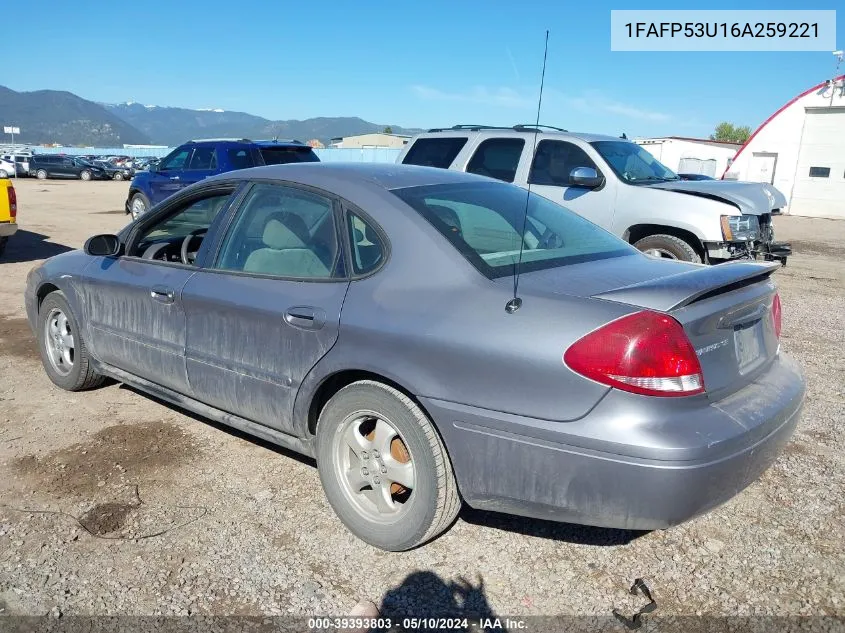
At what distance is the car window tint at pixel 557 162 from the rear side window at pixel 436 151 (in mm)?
994

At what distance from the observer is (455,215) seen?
315cm

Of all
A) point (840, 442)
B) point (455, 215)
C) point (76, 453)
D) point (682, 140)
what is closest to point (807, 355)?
point (840, 442)

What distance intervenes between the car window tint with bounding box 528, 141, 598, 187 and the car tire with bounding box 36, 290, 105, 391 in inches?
209

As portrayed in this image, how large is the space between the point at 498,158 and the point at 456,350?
6.28 meters

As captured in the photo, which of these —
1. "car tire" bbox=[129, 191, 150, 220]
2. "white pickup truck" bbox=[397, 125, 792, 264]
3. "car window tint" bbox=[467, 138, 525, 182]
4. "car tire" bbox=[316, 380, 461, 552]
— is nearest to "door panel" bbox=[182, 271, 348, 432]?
"car tire" bbox=[316, 380, 461, 552]

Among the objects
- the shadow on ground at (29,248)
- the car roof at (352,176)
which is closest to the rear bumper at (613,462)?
the car roof at (352,176)

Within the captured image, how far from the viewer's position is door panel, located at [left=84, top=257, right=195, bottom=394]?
3746mm

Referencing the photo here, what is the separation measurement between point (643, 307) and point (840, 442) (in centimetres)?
249

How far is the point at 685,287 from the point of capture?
100 inches

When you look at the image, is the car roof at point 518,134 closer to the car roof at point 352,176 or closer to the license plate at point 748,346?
the car roof at point 352,176

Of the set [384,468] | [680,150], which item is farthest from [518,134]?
[680,150]

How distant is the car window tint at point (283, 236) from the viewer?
3.21 m

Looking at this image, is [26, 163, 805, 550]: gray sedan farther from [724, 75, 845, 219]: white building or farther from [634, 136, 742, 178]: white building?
[634, 136, 742, 178]: white building

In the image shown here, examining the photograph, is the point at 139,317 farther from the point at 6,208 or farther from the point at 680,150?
the point at 680,150
